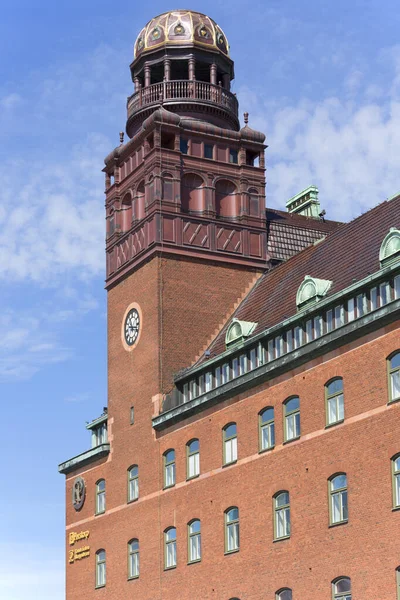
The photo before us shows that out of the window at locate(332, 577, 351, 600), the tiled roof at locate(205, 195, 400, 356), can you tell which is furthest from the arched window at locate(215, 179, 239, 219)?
the window at locate(332, 577, 351, 600)

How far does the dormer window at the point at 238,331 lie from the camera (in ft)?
190

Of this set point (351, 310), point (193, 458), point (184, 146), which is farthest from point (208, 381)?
point (184, 146)

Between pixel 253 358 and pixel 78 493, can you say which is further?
pixel 78 493

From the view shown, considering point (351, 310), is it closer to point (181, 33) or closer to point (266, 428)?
point (266, 428)

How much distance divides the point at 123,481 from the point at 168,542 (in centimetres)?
580

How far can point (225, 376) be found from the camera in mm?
57562

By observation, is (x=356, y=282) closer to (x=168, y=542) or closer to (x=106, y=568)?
(x=168, y=542)

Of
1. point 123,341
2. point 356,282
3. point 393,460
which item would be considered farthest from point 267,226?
point 393,460

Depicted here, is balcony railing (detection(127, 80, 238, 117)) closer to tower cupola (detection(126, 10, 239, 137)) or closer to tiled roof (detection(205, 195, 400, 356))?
tower cupola (detection(126, 10, 239, 137))

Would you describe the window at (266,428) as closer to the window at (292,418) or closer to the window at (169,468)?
the window at (292,418)

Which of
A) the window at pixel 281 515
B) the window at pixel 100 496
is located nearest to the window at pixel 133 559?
the window at pixel 100 496

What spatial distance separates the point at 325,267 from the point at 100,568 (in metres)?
20.5

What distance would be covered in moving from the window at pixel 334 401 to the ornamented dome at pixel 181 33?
28519mm

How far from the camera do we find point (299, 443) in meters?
50.2
